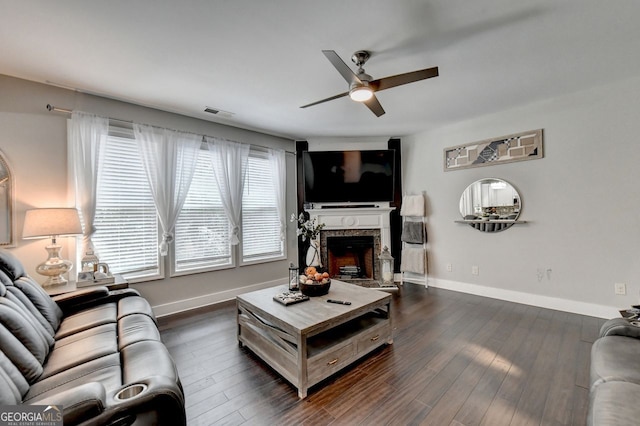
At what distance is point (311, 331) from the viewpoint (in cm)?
190

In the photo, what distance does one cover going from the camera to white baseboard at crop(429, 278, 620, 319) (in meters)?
3.11

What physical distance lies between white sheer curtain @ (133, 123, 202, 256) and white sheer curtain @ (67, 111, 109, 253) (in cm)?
43

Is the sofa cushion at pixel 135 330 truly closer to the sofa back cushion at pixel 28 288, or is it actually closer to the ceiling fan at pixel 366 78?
the sofa back cushion at pixel 28 288

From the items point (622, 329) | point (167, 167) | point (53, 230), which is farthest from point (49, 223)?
point (622, 329)

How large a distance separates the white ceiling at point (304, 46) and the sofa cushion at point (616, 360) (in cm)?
221

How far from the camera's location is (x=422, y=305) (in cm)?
363

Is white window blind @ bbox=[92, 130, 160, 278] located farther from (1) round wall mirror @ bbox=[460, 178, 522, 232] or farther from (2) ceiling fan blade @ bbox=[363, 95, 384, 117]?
(1) round wall mirror @ bbox=[460, 178, 522, 232]

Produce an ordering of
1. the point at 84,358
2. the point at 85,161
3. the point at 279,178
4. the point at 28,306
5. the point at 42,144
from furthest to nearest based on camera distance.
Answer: the point at 279,178
the point at 85,161
the point at 42,144
the point at 28,306
the point at 84,358

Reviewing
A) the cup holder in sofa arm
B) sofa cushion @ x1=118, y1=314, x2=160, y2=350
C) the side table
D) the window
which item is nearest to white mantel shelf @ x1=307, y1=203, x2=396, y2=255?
the window

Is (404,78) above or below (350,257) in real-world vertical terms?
above

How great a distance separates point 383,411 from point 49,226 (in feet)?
10.3

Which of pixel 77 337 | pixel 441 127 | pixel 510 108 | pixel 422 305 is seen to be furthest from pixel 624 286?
pixel 77 337

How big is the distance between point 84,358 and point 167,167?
2.46m

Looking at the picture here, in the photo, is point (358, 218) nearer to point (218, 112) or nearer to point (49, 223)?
point (218, 112)
